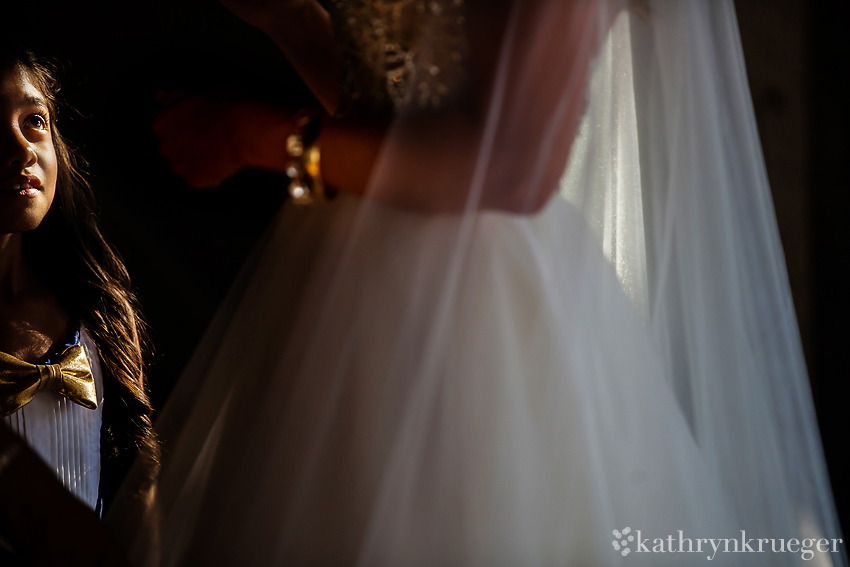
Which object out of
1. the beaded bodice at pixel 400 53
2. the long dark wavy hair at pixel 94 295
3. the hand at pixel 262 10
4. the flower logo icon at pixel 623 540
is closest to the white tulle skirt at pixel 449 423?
the flower logo icon at pixel 623 540

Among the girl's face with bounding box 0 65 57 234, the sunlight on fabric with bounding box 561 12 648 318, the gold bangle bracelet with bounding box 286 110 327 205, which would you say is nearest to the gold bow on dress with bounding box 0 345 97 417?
the girl's face with bounding box 0 65 57 234

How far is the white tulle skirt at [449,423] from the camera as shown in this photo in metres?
0.45

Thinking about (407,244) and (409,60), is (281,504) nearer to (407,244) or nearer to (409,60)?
(407,244)

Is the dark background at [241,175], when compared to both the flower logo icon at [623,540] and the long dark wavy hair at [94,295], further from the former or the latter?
the flower logo icon at [623,540]

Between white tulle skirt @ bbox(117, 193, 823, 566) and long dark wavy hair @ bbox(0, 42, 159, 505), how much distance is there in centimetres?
33

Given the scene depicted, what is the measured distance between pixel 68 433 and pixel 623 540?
0.68 m

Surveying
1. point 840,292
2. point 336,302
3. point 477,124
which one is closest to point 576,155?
point 477,124

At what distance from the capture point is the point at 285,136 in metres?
0.51

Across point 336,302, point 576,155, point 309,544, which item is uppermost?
point 576,155

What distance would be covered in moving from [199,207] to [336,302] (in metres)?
0.65

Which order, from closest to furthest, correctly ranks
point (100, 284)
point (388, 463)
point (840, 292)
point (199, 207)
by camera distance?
point (388, 463) → point (100, 284) → point (199, 207) → point (840, 292)

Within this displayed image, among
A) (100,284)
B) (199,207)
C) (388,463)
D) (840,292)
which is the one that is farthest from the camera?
(840,292)

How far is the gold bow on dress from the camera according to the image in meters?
0.68

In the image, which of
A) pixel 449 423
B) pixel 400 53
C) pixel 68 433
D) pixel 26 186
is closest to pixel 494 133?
pixel 400 53
